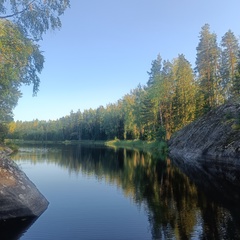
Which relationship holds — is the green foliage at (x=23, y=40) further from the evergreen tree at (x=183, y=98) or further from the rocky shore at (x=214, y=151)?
the evergreen tree at (x=183, y=98)

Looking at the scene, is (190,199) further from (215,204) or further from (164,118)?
(164,118)

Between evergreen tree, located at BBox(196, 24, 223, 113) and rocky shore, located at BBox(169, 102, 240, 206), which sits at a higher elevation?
evergreen tree, located at BBox(196, 24, 223, 113)

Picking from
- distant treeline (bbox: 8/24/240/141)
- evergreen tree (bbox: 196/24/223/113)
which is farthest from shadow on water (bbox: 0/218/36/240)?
evergreen tree (bbox: 196/24/223/113)

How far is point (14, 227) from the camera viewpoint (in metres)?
11.2

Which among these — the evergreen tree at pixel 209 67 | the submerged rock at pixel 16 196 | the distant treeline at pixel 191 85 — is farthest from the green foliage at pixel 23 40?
the evergreen tree at pixel 209 67

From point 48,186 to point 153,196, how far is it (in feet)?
28.7

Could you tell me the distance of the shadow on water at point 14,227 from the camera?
34.0 ft

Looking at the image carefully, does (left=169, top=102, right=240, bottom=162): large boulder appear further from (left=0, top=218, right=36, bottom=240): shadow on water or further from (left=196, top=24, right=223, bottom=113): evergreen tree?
(left=0, top=218, right=36, bottom=240): shadow on water

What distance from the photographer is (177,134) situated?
178 ft

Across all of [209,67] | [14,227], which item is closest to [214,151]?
[209,67]

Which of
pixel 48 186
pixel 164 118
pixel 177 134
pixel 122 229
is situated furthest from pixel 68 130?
pixel 122 229

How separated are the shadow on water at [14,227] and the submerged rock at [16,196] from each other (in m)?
0.29

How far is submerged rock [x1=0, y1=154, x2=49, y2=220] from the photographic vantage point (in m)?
12.0

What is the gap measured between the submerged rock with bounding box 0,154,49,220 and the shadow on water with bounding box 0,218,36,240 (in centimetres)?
29
